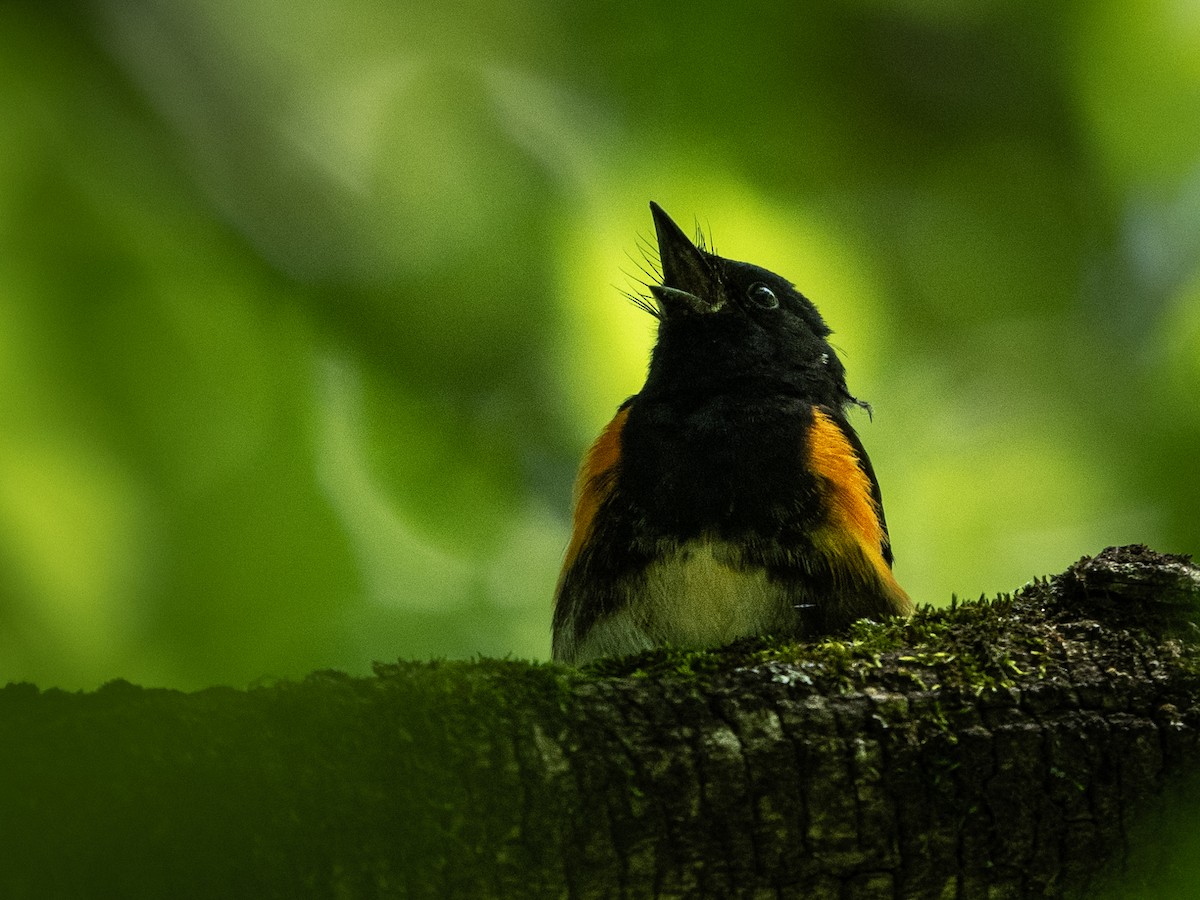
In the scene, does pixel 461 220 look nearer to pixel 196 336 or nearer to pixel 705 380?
pixel 705 380

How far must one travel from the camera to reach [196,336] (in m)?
2.65

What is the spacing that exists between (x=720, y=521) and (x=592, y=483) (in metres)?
0.59

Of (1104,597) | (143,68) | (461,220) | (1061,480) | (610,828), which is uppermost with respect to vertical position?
(461,220)

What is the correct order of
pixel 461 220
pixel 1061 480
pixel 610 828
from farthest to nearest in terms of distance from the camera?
pixel 1061 480 → pixel 461 220 → pixel 610 828

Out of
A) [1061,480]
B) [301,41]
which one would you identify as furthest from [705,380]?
[301,41]

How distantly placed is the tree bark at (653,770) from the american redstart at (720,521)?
37.3 inches

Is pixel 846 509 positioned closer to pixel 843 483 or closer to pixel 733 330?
pixel 843 483

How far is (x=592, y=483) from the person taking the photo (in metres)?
4.03

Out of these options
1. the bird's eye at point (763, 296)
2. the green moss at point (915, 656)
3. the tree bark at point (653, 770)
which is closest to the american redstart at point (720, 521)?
the bird's eye at point (763, 296)

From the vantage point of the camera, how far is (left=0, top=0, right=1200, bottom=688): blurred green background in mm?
2367

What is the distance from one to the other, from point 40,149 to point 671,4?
143 cm

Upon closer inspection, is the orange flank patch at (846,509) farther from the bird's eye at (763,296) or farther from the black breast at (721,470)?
the bird's eye at (763,296)

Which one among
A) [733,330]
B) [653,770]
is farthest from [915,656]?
[733,330]

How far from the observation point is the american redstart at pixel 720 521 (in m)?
3.58
